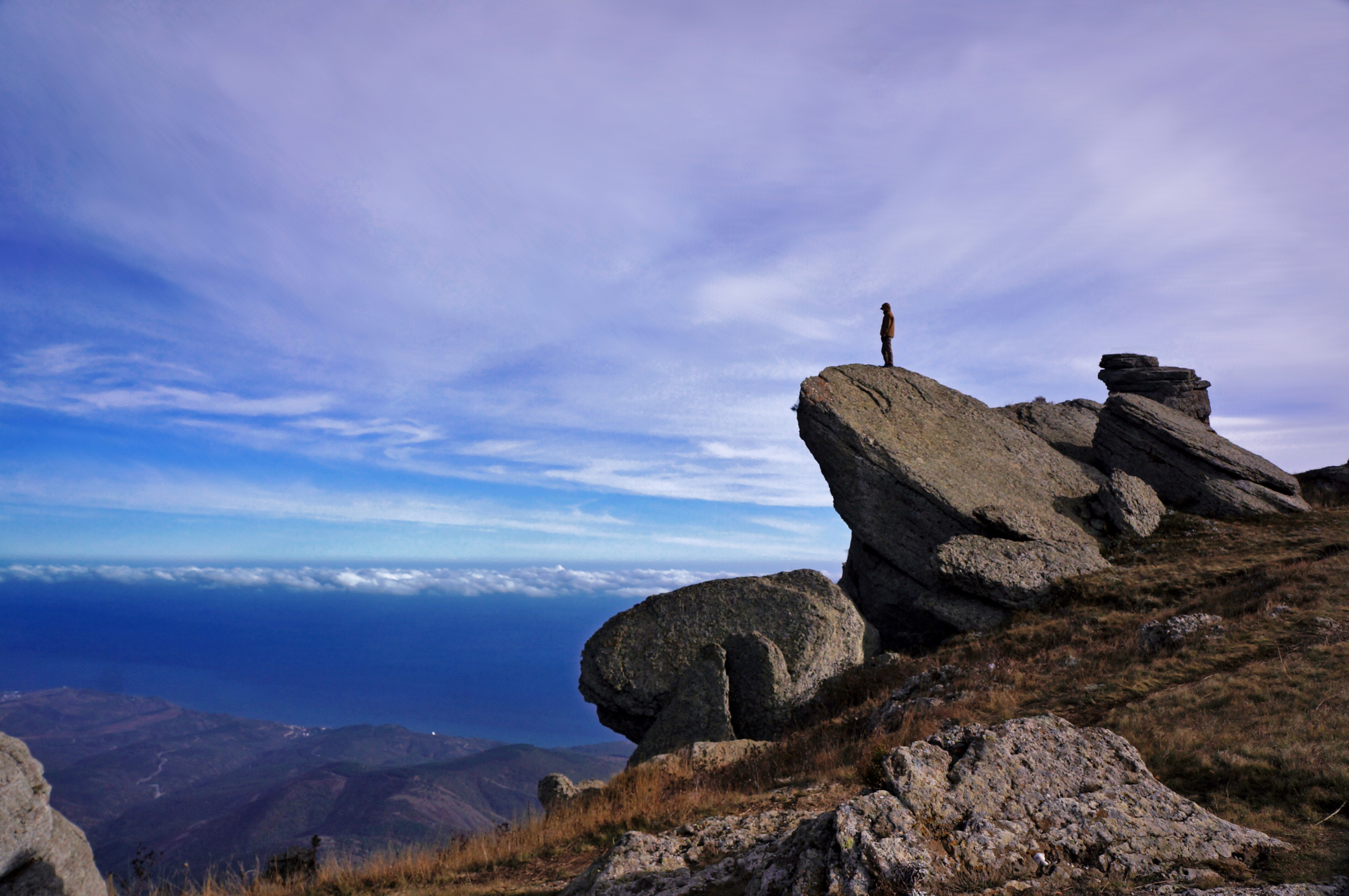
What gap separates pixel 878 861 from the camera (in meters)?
4.41

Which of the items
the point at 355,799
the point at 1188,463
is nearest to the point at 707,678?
the point at 1188,463

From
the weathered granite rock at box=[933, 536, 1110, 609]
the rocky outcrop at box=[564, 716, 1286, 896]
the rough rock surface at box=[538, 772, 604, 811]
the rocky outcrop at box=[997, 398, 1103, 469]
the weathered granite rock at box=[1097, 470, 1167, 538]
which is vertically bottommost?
the rough rock surface at box=[538, 772, 604, 811]

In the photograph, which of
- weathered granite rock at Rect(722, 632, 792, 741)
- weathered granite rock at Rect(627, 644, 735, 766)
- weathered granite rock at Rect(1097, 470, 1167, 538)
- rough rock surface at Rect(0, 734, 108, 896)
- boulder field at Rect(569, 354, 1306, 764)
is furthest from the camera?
weathered granite rock at Rect(1097, 470, 1167, 538)

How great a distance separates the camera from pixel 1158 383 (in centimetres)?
3478

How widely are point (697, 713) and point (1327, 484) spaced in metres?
33.8

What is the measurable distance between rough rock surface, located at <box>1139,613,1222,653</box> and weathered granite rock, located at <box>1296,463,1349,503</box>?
20797 millimetres

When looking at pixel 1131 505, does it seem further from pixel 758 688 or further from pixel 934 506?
pixel 758 688

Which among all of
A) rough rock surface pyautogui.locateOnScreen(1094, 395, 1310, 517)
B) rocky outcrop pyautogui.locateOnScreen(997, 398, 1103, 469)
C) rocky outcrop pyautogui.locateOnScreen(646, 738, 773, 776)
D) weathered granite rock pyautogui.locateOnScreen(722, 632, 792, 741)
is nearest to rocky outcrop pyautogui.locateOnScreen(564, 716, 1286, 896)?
rocky outcrop pyautogui.locateOnScreen(646, 738, 773, 776)

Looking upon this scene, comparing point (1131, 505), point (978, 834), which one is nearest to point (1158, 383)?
point (1131, 505)

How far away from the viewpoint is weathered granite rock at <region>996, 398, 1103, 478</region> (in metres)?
29.8

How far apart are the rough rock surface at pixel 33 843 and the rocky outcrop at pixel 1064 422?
31.9m

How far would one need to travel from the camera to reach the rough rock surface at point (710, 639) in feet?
56.5

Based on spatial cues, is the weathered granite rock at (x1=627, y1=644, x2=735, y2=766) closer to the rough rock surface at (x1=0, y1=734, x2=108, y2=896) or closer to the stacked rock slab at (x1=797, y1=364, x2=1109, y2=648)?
the stacked rock slab at (x1=797, y1=364, x2=1109, y2=648)

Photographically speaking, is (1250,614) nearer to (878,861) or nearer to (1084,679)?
(1084,679)
